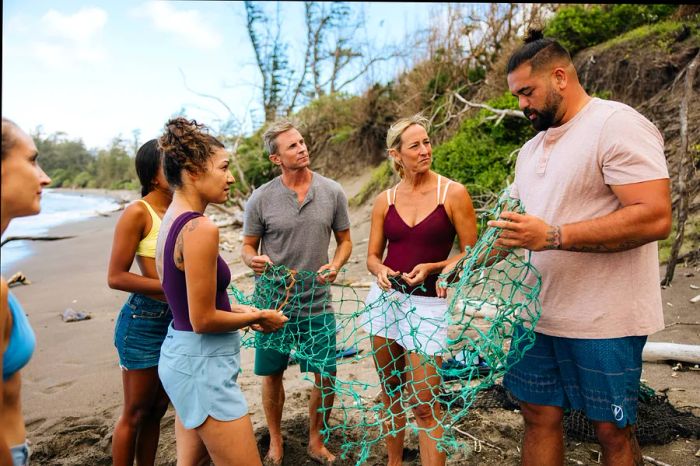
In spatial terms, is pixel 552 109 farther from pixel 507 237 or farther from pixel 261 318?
pixel 261 318

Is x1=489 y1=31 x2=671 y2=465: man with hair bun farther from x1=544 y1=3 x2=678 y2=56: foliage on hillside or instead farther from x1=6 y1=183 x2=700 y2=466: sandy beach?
x1=544 y1=3 x2=678 y2=56: foliage on hillside

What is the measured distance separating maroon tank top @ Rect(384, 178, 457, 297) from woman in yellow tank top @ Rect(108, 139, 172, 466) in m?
1.39

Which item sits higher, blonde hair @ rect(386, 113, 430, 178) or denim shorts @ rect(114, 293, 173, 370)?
blonde hair @ rect(386, 113, 430, 178)

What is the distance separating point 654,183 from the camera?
2.14 meters

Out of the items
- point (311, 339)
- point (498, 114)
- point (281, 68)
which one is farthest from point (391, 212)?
point (281, 68)

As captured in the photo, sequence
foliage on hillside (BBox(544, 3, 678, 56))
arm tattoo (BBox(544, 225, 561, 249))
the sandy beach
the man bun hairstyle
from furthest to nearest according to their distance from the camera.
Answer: foliage on hillside (BBox(544, 3, 678, 56)) → the sandy beach → the man bun hairstyle → arm tattoo (BBox(544, 225, 561, 249))

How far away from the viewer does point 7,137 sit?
146 cm

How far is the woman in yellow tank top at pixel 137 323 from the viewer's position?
9.36 feet

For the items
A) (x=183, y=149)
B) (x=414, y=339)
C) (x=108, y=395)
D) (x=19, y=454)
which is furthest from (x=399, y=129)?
(x=108, y=395)

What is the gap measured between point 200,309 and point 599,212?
1.80 m

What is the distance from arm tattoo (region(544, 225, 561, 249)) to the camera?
7.36 ft

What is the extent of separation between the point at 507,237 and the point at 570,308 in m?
→ 0.50

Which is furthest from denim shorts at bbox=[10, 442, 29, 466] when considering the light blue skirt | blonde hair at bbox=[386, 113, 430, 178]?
blonde hair at bbox=[386, 113, 430, 178]

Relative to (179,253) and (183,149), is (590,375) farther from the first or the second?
(183,149)
